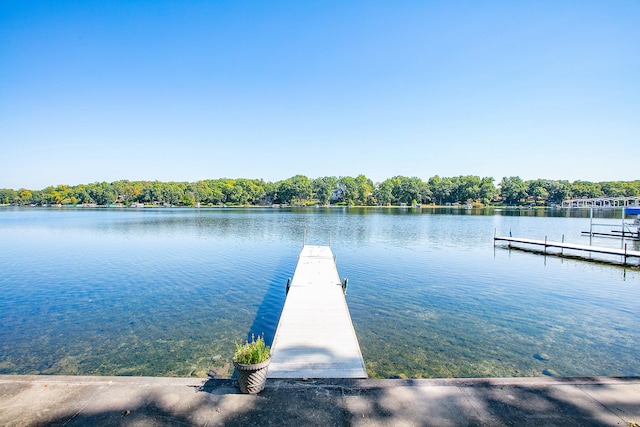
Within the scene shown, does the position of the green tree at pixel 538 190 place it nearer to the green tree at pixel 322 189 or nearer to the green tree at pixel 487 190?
the green tree at pixel 487 190

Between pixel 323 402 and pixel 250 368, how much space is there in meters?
1.28

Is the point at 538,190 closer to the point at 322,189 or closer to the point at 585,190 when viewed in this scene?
the point at 585,190

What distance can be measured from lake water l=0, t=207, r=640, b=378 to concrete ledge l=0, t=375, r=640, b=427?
2.88 metres

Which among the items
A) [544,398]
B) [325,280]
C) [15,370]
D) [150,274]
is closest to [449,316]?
[325,280]

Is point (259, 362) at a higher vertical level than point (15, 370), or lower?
higher

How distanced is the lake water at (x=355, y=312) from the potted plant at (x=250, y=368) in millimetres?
3267

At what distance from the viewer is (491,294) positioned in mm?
16016

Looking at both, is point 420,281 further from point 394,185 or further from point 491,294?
point 394,185

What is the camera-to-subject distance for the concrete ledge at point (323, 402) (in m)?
4.89

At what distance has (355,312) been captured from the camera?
1312 cm

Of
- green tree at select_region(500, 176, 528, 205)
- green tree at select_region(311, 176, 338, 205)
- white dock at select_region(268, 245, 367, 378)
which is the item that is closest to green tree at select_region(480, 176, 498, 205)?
green tree at select_region(500, 176, 528, 205)

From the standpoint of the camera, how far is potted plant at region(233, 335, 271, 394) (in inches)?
216

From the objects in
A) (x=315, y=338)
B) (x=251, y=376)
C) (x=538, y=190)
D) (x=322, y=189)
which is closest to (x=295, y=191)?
(x=322, y=189)

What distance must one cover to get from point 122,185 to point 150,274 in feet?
633
